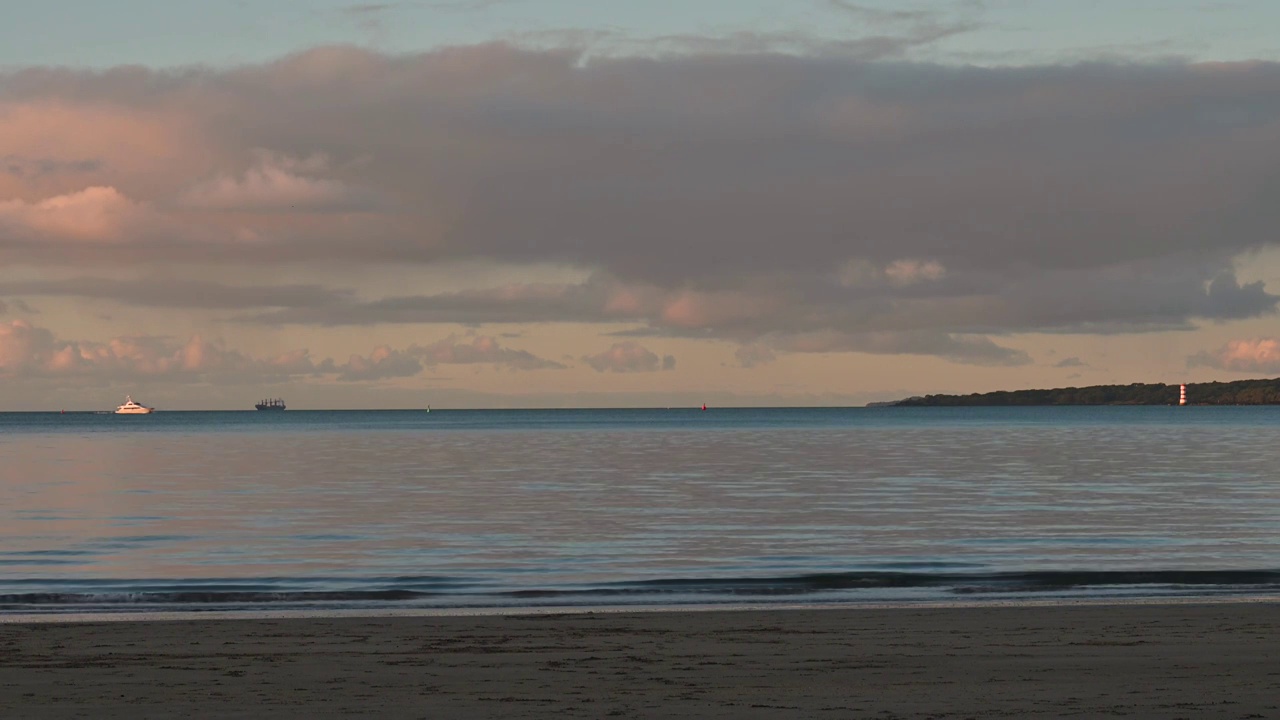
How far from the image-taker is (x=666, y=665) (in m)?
17.2

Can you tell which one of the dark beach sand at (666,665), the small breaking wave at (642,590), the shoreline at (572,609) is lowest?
the small breaking wave at (642,590)

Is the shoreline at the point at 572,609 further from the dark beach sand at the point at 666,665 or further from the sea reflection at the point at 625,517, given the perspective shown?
the sea reflection at the point at 625,517

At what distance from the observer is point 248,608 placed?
25312mm

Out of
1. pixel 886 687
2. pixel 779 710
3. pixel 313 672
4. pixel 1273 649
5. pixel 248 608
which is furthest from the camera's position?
pixel 248 608

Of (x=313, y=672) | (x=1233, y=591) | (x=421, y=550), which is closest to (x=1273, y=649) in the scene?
(x=1233, y=591)

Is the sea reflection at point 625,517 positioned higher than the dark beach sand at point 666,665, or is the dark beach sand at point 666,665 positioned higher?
the dark beach sand at point 666,665

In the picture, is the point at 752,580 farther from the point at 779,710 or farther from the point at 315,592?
the point at 779,710

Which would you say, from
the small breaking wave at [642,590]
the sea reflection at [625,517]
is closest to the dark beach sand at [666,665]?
the small breaking wave at [642,590]

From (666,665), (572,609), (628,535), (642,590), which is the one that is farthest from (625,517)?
(666,665)

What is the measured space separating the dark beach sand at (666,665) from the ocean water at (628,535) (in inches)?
174

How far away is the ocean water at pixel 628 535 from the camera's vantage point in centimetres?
2777

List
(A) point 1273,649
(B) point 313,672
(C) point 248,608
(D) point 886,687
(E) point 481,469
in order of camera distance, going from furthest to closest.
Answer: (E) point 481,469 → (C) point 248,608 → (A) point 1273,649 → (B) point 313,672 → (D) point 886,687

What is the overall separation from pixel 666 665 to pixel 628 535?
2267cm

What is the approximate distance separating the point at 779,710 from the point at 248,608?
13736 mm
